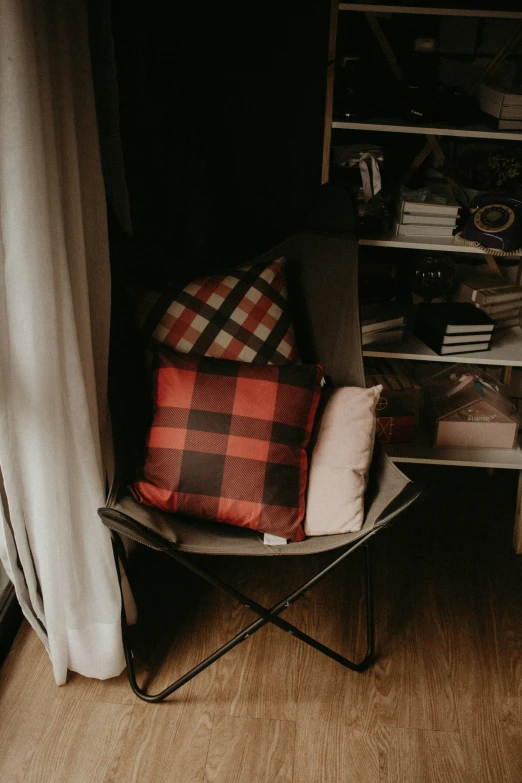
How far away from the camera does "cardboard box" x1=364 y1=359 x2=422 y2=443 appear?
2275 millimetres

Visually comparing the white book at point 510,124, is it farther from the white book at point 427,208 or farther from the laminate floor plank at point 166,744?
the laminate floor plank at point 166,744

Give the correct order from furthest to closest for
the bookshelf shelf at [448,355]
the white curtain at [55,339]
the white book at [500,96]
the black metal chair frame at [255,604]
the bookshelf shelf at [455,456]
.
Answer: the bookshelf shelf at [455,456], the bookshelf shelf at [448,355], the white book at [500,96], the black metal chair frame at [255,604], the white curtain at [55,339]

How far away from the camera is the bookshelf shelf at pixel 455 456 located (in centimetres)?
223

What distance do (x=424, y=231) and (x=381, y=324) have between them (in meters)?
0.31

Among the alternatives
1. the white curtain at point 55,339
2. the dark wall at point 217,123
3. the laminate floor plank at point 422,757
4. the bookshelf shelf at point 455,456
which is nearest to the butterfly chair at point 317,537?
the white curtain at point 55,339

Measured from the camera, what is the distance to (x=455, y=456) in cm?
226

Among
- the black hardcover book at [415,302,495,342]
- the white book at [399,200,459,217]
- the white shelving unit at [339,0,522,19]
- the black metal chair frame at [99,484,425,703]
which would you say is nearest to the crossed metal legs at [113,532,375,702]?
the black metal chair frame at [99,484,425,703]

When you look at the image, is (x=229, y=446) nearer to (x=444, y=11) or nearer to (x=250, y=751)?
(x=250, y=751)

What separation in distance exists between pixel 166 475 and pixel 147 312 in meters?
0.46

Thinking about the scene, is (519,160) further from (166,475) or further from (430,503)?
(166,475)

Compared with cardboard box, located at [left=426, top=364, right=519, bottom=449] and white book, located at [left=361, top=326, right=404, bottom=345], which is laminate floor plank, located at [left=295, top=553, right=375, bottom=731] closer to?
cardboard box, located at [left=426, top=364, right=519, bottom=449]

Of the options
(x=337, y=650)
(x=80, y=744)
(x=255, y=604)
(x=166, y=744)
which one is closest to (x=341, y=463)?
(x=255, y=604)

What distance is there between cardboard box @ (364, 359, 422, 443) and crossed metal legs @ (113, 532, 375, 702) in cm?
55

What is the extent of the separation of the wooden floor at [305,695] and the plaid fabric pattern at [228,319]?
76cm
